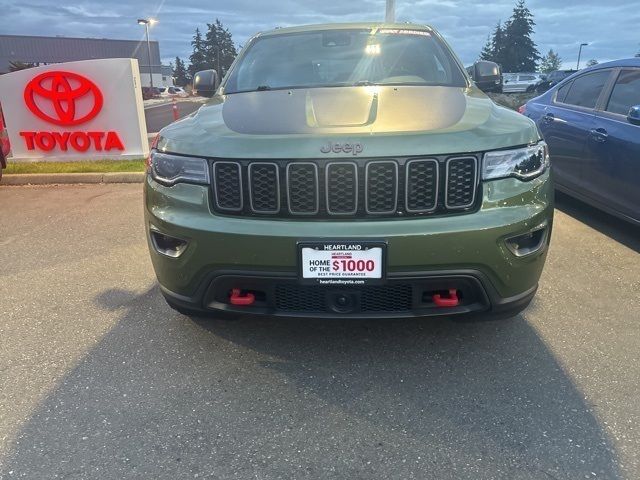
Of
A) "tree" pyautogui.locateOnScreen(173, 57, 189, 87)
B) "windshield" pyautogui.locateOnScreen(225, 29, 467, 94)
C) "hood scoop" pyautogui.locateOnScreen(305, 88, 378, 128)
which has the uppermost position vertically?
"windshield" pyautogui.locateOnScreen(225, 29, 467, 94)

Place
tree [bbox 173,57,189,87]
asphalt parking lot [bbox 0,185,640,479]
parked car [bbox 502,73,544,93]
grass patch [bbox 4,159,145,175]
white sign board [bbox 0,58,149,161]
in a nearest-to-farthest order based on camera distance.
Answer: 1. asphalt parking lot [bbox 0,185,640,479]
2. grass patch [bbox 4,159,145,175]
3. white sign board [bbox 0,58,149,161]
4. parked car [bbox 502,73,544,93]
5. tree [bbox 173,57,189,87]

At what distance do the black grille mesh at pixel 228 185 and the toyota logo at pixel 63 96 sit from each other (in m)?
7.17

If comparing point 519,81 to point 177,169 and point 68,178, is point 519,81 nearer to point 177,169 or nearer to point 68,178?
point 68,178

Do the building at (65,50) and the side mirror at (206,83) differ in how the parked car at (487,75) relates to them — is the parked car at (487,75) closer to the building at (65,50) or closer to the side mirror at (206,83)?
the side mirror at (206,83)

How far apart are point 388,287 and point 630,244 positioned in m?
3.31

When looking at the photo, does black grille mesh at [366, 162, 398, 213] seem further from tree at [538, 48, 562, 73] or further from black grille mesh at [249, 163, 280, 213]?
tree at [538, 48, 562, 73]

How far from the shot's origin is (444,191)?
2.35 m

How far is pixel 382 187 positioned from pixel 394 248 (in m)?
0.28

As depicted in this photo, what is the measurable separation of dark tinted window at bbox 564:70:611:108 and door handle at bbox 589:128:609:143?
1.24ft

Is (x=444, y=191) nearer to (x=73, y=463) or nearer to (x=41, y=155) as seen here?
(x=73, y=463)

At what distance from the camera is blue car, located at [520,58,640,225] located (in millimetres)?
4344

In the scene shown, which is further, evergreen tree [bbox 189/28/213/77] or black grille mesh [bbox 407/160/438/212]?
evergreen tree [bbox 189/28/213/77]

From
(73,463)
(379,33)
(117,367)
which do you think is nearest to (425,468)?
(73,463)

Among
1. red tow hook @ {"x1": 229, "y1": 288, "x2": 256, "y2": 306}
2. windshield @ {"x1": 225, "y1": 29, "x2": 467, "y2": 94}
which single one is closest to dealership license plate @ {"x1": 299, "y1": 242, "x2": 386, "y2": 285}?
red tow hook @ {"x1": 229, "y1": 288, "x2": 256, "y2": 306}
